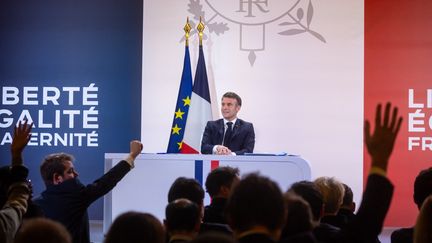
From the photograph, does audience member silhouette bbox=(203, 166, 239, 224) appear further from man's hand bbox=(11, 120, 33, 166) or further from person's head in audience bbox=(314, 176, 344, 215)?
man's hand bbox=(11, 120, 33, 166)

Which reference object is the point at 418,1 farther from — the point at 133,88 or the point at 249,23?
the point at 133,88

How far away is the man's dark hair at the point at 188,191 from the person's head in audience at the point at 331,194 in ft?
1.75

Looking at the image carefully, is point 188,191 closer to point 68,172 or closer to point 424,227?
point 68,172

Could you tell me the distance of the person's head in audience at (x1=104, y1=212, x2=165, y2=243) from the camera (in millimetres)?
1653

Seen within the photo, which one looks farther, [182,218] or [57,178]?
[57,178]

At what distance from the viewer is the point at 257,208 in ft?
5.60

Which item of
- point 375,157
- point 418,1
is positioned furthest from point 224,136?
point 375,157

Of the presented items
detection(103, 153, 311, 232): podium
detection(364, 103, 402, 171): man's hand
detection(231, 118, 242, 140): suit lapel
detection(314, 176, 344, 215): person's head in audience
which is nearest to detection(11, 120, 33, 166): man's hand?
detection(314, 176, 344, 215): person's head in audience

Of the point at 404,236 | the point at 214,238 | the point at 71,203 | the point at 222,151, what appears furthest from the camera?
the point at 222,151

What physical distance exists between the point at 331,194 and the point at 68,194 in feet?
4.46

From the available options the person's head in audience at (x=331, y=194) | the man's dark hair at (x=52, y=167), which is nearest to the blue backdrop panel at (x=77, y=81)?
the man's dark hair at (x=52, y=167)

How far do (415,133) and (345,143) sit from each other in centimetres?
80

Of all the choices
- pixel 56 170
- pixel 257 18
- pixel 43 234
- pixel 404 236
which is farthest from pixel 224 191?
pixel 257 18

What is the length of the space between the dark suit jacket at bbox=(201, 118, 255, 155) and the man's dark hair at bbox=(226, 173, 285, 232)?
4.33 metres
